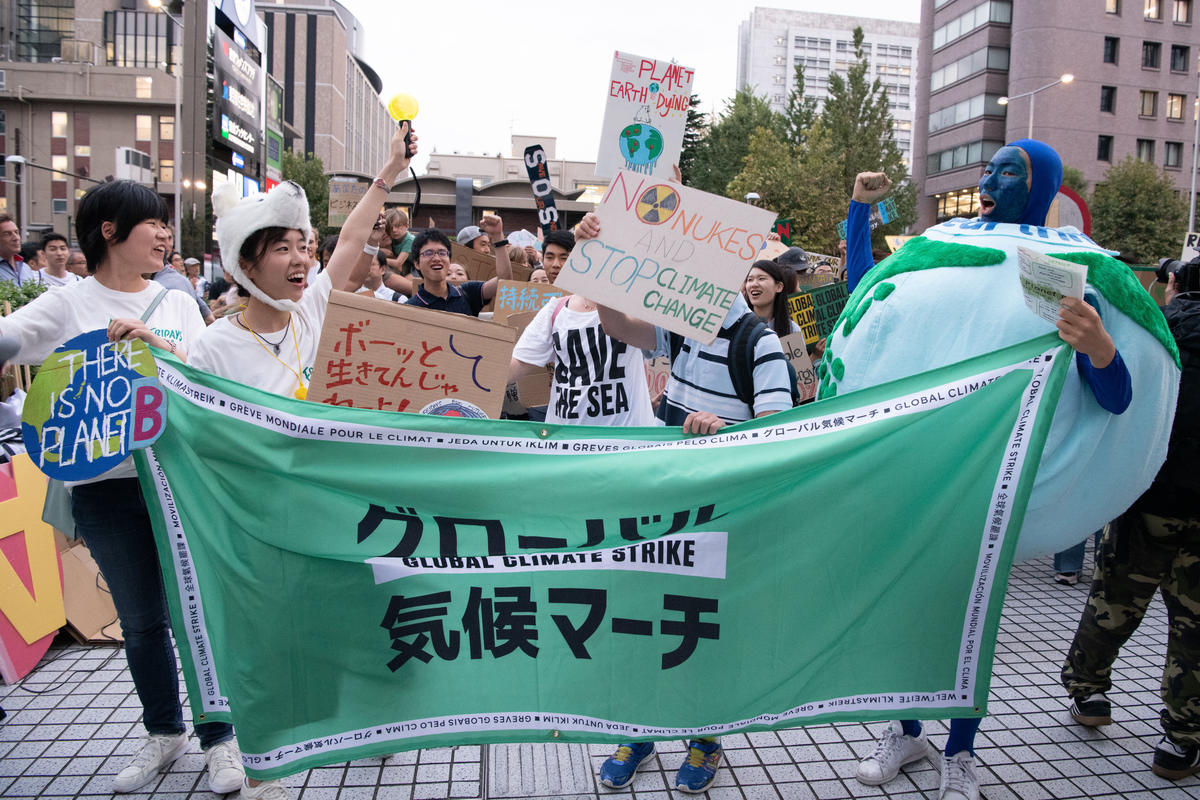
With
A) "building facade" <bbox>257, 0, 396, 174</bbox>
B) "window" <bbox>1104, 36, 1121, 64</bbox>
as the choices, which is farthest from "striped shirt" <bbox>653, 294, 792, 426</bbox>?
"building facade" <bbox>257, 0, 396, 174</bbox>

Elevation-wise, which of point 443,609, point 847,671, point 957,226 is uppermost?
point 957,226

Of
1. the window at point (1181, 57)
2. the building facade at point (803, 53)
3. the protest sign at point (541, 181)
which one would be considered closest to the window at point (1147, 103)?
the window at point (1181, 57)

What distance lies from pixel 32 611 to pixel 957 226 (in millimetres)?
4365

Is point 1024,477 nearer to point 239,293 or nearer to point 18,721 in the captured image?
point 239,293

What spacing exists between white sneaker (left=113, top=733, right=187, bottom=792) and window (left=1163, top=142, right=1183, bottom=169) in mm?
58133

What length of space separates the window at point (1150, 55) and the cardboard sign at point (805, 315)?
2111 inches

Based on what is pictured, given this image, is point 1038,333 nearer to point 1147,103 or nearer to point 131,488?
point 131,488

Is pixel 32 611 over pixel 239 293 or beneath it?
beneath

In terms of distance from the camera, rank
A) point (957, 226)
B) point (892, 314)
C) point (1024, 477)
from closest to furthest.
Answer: point (1024, 477) → point (892, 314) → point (957, 226)

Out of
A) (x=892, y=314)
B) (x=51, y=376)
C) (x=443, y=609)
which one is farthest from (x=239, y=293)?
(x=892, y=314)

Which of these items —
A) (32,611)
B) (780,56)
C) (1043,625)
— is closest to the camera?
(32,611)

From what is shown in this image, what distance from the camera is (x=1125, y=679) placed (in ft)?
14.0

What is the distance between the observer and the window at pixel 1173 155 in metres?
49.0

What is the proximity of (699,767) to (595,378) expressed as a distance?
5.27ft
